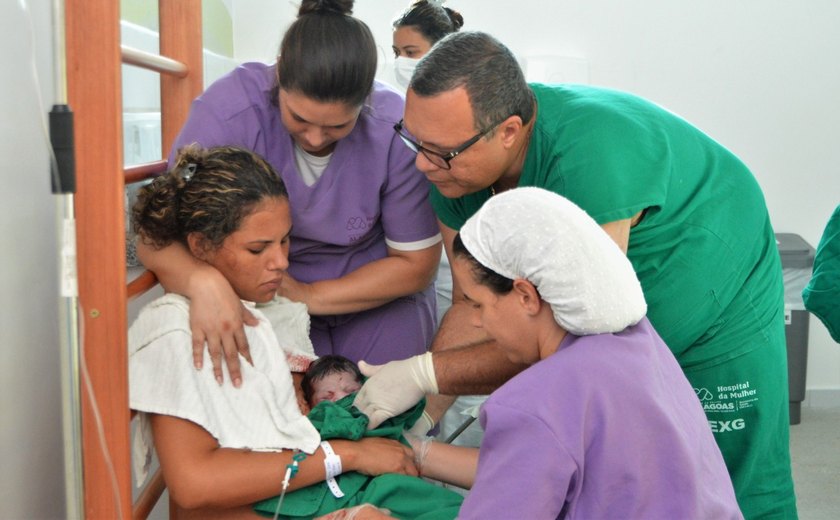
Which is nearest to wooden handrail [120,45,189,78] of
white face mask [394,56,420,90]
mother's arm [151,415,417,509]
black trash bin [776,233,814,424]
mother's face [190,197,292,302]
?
mother's face [190,197,292,302]

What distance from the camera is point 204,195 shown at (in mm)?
1722

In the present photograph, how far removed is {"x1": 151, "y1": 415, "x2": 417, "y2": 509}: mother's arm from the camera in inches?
60.2

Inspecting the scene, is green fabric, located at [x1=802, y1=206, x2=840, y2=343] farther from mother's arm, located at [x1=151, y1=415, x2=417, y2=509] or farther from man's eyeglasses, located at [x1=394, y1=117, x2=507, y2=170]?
mother's arm, located at [x1=151, y1=415, x2=417, y2=509]

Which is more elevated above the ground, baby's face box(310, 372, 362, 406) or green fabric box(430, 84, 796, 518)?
green fabric box(430, 84, 796, 518)

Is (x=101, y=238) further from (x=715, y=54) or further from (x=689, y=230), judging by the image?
(x=715, y=54)

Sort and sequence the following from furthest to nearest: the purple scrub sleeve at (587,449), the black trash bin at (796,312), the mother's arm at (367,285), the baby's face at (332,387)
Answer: the black trash bin at (796,312) < the mother's arm at (367,285) < the baby's face at (332,387) < the purple scrub sleeve at (587,449)

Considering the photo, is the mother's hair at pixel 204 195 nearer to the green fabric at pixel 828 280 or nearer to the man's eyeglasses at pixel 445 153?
the man's eyeglasses at pixel 445 153

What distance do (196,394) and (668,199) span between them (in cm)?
89

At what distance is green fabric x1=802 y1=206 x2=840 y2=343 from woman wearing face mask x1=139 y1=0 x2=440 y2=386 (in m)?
0.91

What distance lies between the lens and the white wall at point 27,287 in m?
1.57

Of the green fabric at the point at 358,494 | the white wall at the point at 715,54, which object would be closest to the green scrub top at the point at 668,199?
the green fabric at the point at 358,494

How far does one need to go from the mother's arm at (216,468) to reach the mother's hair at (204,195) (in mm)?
357

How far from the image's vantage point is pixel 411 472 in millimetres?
1747

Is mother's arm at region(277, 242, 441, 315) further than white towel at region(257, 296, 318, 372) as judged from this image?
Yes
